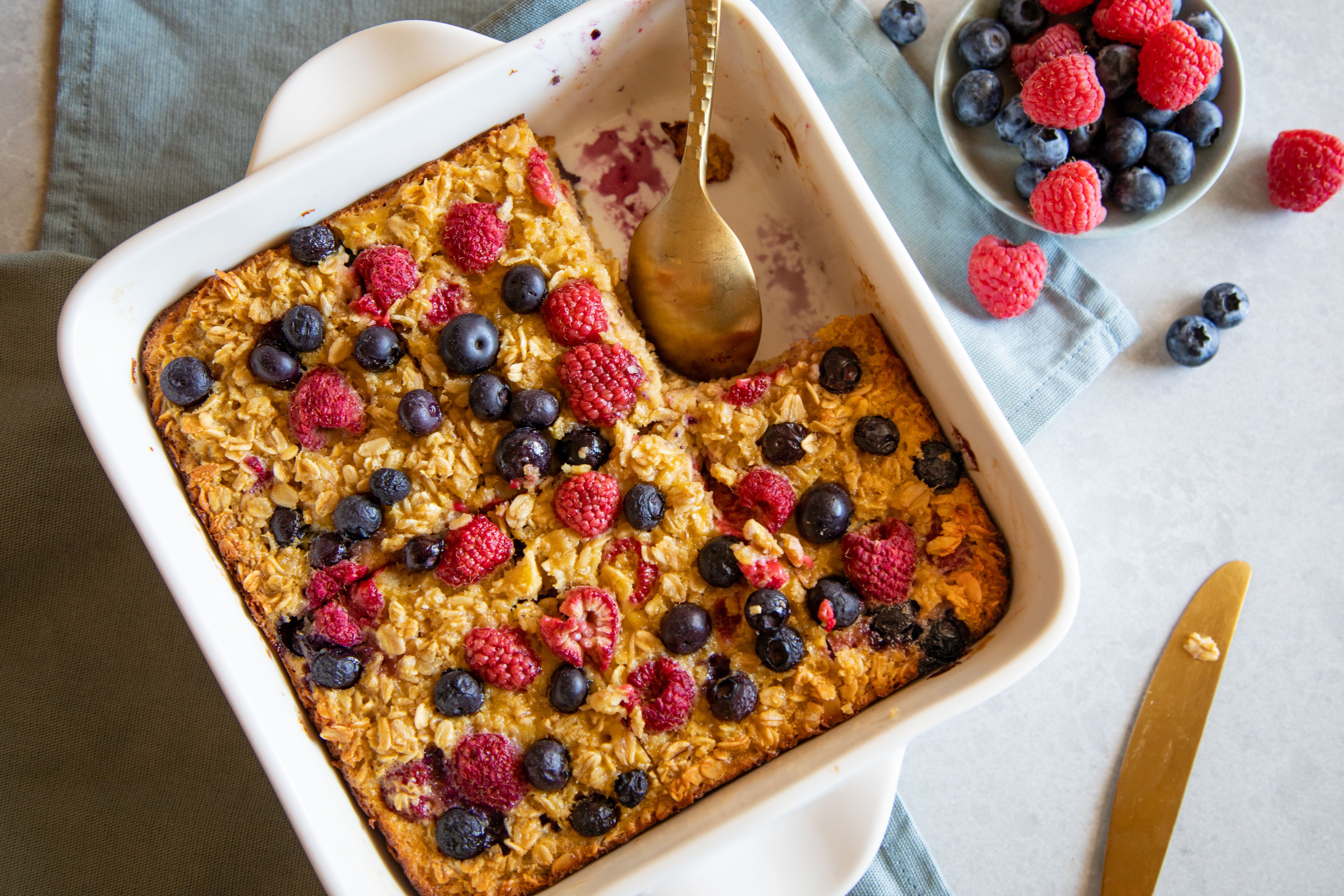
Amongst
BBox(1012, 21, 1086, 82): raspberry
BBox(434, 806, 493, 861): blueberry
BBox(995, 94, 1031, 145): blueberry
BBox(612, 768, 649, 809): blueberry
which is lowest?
BBox(434, 806, 493, 861): blueberry

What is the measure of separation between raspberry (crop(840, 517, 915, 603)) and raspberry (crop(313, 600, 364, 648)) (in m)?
0.99

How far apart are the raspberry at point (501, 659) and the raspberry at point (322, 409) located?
0.50 meters

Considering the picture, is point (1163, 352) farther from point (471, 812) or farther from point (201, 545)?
point (201, 545)

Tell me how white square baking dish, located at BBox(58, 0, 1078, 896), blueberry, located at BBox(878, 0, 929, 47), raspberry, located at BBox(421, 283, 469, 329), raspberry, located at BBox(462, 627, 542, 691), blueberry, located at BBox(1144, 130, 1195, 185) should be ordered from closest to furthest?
1. white square baking dish, located at BBox(58, 0, 1078, 896)
2. raspberry, located at BBox(462, 627, 542, 691)
3. raspberry, located at BBox(421, 283, 469, 329)
4. blueberry, located at BBox(1144, 130, 1195, 185)
5. blueberry, located at BBox(878, 0, 929, 47)

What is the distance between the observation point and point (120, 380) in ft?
5.74

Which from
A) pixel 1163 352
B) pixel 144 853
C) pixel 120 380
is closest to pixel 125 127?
pixel 120 380

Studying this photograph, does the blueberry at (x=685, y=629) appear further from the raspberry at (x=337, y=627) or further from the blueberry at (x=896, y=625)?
the raspberry at (x=337, y=627)

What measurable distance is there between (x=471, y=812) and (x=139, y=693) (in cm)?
93

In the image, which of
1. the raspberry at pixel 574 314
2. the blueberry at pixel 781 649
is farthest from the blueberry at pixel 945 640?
the raspberry at pixel 574 314

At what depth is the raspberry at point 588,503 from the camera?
1674 millimetres

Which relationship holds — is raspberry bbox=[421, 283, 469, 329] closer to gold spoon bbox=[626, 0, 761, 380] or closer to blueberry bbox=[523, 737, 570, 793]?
gold spoon bbox=[626, 0, 761, 380]

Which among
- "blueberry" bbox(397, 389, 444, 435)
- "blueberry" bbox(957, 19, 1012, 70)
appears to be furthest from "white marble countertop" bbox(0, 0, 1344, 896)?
"blueberry" bbox(397, 389, 444, 435)

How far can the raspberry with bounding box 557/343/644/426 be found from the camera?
5.64ft

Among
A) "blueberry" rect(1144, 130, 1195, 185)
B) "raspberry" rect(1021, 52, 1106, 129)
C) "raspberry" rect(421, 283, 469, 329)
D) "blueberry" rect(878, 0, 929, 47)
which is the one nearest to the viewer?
"raspberry" rect(421, 283, 469, 329)
